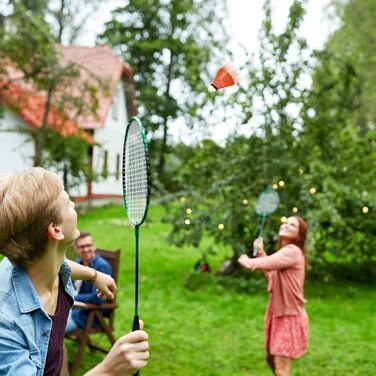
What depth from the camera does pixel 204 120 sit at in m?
10.2

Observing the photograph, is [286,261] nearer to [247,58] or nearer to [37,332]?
[37,332]

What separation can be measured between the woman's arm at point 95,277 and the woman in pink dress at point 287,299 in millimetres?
2657

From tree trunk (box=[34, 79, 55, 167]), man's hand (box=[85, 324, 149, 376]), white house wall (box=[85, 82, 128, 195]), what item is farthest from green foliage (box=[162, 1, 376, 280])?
white house wall (box=[85, 82, 128, 195])

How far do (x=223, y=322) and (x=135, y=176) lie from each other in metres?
5.93

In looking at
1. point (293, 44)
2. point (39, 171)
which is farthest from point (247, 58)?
point (39, 171)

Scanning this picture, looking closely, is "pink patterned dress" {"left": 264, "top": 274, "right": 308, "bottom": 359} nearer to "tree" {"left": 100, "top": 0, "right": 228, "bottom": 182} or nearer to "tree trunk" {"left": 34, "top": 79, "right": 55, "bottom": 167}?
"tree trunk" {"left": 34, "top": 79, "right": 55, "bottom": 167}

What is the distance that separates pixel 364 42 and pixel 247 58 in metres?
15.0

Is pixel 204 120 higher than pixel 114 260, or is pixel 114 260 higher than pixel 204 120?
pixel 204 120

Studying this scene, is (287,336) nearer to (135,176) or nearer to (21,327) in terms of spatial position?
(135,176)

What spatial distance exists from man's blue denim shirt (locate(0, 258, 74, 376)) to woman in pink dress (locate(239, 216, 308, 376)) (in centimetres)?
325

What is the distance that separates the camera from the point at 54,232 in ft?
6.04

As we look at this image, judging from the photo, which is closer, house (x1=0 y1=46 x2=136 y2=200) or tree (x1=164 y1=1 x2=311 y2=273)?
tree (x1=164 y1=1 x2=311 y2=273)

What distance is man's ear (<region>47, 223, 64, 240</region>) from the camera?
1832 millimetres

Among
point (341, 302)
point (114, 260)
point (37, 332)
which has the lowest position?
point (341, 302)
